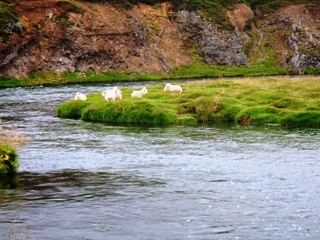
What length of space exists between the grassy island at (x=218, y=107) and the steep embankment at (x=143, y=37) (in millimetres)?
52701

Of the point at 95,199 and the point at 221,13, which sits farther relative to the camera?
the point at 221,13

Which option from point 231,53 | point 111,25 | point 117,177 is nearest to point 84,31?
point 111,25

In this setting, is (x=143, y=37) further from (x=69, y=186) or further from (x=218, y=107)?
(x=69, y=186)

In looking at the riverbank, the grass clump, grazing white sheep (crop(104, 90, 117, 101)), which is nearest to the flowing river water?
the grass clump

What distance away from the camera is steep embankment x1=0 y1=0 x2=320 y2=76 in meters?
113

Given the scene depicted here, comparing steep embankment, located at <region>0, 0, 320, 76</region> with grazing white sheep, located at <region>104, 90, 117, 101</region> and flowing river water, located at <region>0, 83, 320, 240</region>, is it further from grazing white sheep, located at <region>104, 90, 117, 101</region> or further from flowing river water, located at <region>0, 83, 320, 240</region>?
flowing river water, located at <region>0, 83, 320, 240</region>

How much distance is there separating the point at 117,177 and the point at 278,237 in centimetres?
1112

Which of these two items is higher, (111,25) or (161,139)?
(111,25)

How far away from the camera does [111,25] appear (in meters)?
123

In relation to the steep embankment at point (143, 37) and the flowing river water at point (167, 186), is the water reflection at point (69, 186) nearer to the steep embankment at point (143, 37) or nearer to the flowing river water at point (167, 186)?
the flowing river water at point (167, 186)

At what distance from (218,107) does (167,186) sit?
2433cm

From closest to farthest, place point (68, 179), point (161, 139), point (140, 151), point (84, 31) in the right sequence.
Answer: point (68, 179)
point (140, 151)
point (161, 139)
point (84, 31)

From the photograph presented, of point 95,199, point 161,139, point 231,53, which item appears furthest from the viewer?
point 231,53

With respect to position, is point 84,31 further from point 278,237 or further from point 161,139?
point 278,237
